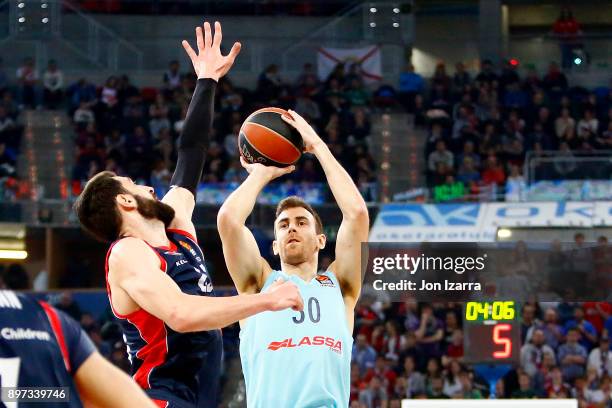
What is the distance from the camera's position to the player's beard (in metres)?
5.11

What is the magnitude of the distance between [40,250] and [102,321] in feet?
8.09

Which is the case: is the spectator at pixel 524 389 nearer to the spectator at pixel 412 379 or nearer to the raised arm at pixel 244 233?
the spectator at pixel 412 379

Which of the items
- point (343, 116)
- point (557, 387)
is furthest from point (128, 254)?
point (343, 116)

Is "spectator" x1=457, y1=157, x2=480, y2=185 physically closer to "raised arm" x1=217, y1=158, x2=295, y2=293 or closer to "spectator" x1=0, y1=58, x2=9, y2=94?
"spectator" x1=0, y1=58, x2=9, y2=94

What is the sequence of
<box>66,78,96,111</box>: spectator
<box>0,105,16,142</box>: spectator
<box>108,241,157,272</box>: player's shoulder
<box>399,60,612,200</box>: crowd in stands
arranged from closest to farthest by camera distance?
<box>108,241,157,272</box>: player's shoulder, <box>399,60,612,200</box>: crowd in stands, <box>0,105,16,142</box>: spectator, <box>66,78,96,111</box>: spectator

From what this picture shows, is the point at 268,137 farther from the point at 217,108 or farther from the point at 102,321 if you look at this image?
the point at 217,108

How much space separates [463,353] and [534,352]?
0.92m

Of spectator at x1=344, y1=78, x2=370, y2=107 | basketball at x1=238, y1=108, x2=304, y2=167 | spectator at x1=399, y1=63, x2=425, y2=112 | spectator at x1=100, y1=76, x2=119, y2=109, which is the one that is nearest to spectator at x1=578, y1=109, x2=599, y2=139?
spectator at x1=399, y1=63, x2=425, y2=112

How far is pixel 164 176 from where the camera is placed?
19656 millimetres

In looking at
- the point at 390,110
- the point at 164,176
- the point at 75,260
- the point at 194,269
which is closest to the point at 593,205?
the point at 390,110

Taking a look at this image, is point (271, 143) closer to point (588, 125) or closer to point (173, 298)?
point (173, 298)

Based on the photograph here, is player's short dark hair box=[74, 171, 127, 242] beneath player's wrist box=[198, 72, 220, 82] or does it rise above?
beneath

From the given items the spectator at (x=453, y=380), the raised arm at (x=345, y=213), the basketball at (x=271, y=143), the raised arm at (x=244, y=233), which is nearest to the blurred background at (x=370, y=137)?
the spectator at (x=453, y=380)

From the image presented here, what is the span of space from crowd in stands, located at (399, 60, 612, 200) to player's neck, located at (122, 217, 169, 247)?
44.0ft
